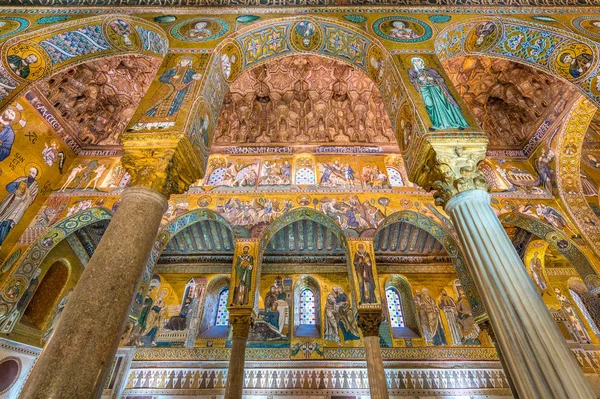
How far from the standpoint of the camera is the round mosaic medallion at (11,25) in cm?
557

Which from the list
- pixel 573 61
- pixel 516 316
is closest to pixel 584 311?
pixel 573 61

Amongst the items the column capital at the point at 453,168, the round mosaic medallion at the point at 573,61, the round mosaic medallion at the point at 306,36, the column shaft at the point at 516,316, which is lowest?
the column shaft at the point at 516,316

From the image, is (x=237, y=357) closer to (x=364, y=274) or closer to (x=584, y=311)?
(x=364, y=274)

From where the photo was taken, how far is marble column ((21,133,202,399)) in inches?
87.8

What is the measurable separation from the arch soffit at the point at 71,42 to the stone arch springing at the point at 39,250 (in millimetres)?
3683

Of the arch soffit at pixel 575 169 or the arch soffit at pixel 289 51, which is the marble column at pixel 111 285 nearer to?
the arch soffit at pixel 289 51

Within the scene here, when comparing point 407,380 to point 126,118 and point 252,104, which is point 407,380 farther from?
A: point 126,118

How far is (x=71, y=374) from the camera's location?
87.7 inches

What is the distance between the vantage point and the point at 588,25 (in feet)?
18.7

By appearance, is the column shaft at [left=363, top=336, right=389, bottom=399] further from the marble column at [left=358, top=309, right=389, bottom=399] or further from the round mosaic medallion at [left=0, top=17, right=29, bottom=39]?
the round mosaic medallion at [left=0, top=17, right=29, bottom=39]

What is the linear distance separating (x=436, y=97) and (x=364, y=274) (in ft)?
15.8

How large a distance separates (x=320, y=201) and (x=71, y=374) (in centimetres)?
730

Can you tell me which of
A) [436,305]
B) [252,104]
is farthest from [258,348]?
[252,104]

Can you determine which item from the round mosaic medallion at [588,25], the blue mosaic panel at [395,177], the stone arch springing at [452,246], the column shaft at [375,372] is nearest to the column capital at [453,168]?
the round mosaic medallion at [588,25]
